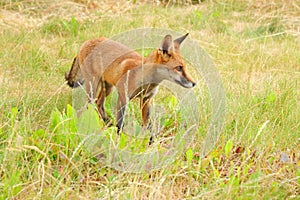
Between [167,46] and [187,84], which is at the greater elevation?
[167,46]

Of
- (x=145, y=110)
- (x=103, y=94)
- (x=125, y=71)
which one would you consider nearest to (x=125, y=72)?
(x=125, y=71)

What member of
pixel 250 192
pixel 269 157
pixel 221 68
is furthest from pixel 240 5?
pixel 250 192

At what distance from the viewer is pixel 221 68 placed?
577 centimetres

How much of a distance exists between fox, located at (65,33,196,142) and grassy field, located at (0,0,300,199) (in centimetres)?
27

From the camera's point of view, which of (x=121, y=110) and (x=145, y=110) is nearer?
(x=121, y=110)

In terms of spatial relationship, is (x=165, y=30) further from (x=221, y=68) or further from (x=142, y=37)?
(x=221, y=68)

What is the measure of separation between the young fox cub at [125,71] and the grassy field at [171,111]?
10.5 inches

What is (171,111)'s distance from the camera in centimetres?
428

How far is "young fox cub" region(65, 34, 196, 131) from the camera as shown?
4.36 meters

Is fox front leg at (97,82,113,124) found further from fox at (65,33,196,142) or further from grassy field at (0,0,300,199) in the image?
grassy field at (0,0,300,199)

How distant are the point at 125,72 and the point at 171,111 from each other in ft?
1.89

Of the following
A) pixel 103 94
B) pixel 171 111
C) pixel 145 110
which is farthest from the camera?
pixel 103 94

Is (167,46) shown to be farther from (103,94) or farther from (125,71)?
(103,94)

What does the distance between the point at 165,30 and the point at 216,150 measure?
3.45 m
